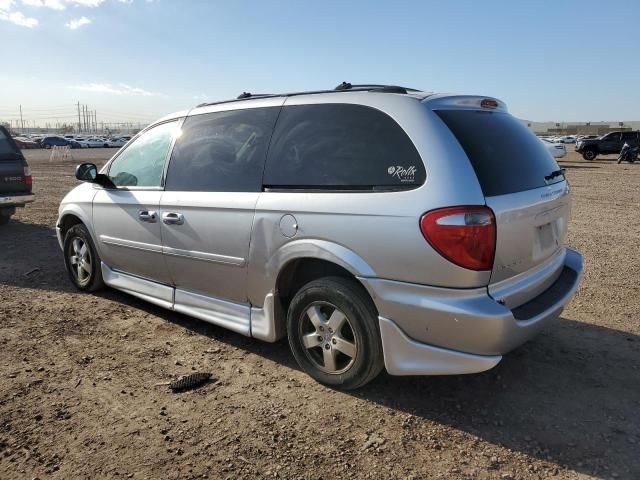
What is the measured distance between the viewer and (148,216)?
14.1 ft

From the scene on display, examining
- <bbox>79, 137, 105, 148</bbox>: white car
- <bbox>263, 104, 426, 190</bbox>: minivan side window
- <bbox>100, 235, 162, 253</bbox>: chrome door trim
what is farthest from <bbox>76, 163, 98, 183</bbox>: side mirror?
<bbox>79, 137, 105, 148</bbox>: white car

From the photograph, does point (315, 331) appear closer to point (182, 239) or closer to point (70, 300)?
point (182, 239)

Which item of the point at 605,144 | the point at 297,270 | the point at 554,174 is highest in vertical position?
the point at 605,144

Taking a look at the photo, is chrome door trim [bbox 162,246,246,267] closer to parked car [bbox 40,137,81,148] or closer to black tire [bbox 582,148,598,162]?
black tire [bbox 582,148,598,162]

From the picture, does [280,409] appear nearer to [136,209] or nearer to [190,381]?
[190,381]

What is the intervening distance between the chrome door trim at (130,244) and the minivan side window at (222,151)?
0.52m

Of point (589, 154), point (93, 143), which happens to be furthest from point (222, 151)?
point (93, 143)

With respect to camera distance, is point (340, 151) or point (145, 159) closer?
point (340, 151)

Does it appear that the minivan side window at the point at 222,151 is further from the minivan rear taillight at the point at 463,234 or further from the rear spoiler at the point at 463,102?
the minivan rear taillight at the point at 463,234

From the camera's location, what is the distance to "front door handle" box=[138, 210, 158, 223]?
4230mm

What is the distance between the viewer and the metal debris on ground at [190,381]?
3439mm

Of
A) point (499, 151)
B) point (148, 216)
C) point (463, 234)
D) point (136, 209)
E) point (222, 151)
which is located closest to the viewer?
point (463, 234)

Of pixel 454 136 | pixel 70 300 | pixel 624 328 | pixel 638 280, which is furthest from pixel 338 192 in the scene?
pixel 638 280

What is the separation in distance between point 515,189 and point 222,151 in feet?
6.94
